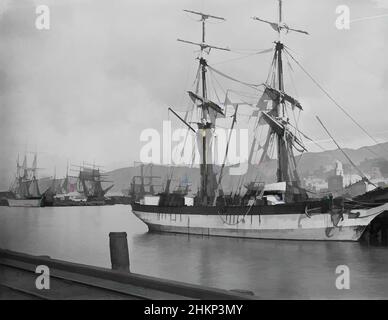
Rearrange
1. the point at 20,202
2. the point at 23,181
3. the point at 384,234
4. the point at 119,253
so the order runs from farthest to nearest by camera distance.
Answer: the point at 20,202, the point at 384,234, the point at 23,181, the point at 119,253

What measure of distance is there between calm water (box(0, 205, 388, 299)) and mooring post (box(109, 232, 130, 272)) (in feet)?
8.94

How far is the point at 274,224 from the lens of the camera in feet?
62.4

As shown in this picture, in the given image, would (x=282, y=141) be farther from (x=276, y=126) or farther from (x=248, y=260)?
(x=248, y=260)

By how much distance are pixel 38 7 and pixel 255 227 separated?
1423cm

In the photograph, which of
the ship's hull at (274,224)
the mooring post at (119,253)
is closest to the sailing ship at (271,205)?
the ship's hull at (274,224)

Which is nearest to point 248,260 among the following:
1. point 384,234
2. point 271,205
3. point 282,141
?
point 271,205

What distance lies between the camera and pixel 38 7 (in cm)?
715

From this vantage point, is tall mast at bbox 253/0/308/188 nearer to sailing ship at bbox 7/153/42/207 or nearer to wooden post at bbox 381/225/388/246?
wooden post at bbox 381/225/388/246

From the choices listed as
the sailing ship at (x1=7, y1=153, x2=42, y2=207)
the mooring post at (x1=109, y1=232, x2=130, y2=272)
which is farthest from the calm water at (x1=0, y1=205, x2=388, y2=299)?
the mooring post at (x1=109, y1=232, x2=130, y2=272)

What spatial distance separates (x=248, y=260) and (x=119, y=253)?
821cm

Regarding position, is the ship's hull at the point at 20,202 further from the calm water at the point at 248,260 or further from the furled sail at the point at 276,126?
the furled sail at the point at 276,126
